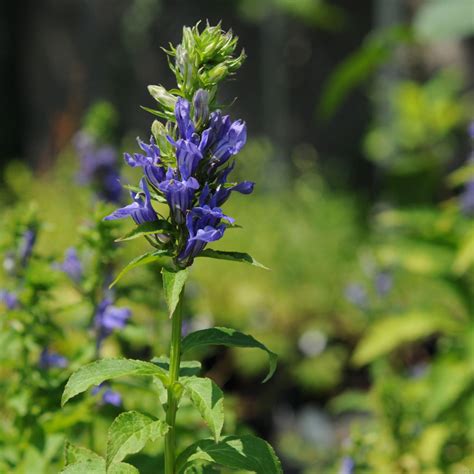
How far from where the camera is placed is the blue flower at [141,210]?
1246 mm

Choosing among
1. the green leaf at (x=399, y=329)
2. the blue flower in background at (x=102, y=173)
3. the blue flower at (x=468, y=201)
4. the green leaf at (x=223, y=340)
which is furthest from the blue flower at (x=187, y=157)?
the blue flower at (x=468, y=201)

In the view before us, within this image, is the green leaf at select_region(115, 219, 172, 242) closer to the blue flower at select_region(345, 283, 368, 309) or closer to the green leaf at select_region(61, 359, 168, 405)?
the green leaf at select_region(61, 359, 168, 405)

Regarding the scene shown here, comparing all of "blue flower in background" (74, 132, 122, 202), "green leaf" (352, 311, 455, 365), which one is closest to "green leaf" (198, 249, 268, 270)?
"blue flower in background" (74, 132, 122, 202)

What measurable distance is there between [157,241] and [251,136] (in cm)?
786

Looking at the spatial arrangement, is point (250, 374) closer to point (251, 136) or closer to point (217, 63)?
point (217, 63)

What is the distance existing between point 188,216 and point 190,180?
53 mm

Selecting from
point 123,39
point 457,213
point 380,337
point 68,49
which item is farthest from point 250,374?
point 68,49

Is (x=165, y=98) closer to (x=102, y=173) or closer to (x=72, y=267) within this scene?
(x=72, y=267)

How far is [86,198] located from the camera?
3238 mm

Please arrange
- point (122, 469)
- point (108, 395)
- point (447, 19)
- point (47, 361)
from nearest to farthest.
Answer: point (122, 469), point (108, 395), point (47, 361), point (447, 19)

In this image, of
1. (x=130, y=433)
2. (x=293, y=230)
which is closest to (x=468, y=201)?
(x=130, y=433)

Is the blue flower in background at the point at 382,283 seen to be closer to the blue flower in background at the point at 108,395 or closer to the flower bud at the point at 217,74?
the blue flower in background at the point at 108,395

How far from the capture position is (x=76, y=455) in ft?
4.66

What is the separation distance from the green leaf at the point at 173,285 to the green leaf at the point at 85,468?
0.31 meters
